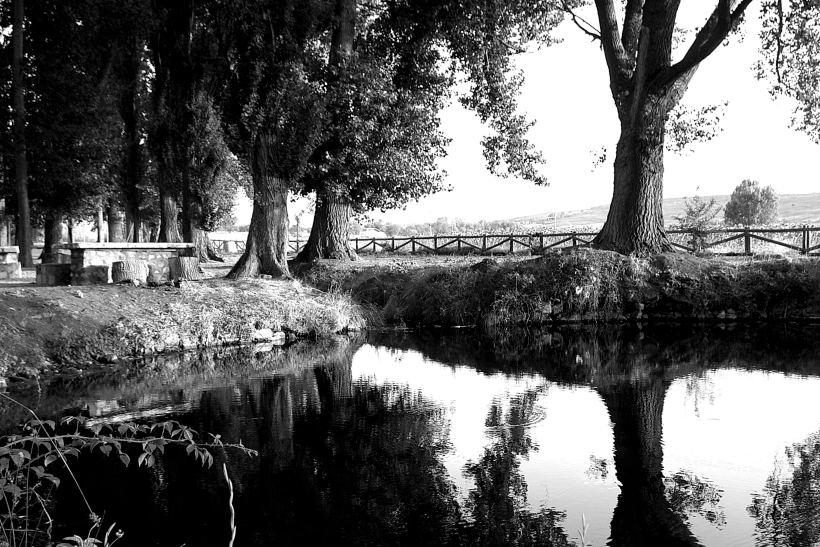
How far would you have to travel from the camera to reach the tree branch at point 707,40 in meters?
16.8

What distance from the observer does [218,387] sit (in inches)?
424

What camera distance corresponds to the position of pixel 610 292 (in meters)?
17.7

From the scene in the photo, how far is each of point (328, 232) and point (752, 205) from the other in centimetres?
8069

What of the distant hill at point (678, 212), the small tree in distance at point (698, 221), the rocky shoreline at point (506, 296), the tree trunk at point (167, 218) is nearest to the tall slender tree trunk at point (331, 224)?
the rocky shoreline at point (506, 296)

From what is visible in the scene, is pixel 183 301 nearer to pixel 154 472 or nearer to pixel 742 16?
pixel 154 472

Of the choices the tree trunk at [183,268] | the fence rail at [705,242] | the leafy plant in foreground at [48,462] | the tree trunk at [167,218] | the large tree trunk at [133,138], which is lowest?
the leafy plant in foreground at [48,462]

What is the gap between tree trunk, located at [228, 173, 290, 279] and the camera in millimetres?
18578

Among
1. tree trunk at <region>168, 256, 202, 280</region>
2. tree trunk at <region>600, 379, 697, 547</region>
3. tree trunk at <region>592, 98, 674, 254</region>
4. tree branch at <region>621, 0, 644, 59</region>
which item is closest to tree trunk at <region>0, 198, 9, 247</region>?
tree trunk at <region>168, 256, 202, 280</region>

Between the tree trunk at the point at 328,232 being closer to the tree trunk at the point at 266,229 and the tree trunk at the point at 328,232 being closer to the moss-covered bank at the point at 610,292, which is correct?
the tree trunk at the point at 266,229

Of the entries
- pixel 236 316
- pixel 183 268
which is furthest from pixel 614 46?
pixel 183 268

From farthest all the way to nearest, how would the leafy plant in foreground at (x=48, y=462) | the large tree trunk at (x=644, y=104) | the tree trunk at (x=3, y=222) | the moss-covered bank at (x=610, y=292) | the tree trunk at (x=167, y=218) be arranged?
the tree trunk at (x=3, y=222)
the tree trunk at (x=167, y=218)
the large tree trunk at (x=644, y=104)
the moss-covered bank at (x=610, y=292)
the leafy plant in foreground at (x=48, y=462)

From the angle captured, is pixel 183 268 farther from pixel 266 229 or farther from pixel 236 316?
pixel 266 229

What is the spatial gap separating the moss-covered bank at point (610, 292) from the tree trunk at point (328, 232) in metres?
4.23

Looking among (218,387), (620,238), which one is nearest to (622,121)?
(620,238)
